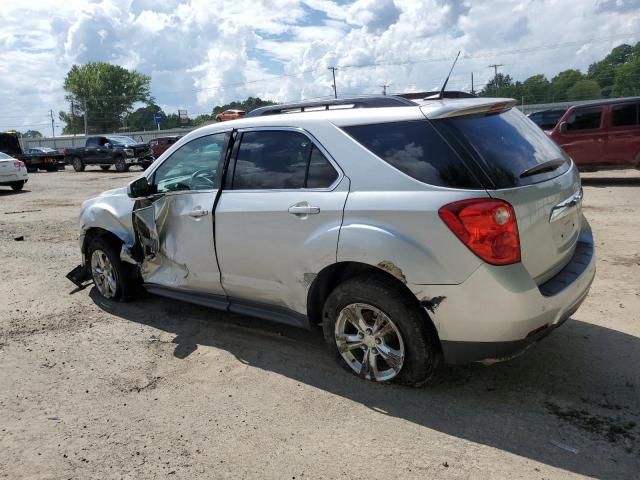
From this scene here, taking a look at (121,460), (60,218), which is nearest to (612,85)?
(60,218)

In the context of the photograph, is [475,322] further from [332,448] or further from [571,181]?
[571,181]

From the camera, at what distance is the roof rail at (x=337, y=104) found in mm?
3516

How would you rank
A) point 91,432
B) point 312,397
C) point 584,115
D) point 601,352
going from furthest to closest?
1. point 584,115
2. point 601,352
3. point 312,397
4. point 91,432

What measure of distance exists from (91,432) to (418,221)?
2261 mm

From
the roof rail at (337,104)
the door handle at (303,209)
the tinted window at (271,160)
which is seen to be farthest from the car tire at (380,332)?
the roof rail at (337,104)

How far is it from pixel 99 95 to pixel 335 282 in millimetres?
119241

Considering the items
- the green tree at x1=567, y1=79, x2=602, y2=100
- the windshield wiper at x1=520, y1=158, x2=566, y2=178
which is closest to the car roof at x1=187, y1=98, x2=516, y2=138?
the windshield wiper at x1=520, y1=158, x2=566, y2=178

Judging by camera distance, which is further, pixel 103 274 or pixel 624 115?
pixel 624 115

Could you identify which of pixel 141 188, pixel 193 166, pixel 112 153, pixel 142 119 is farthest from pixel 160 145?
pixel 142 119

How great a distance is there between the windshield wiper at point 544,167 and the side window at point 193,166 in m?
2.22

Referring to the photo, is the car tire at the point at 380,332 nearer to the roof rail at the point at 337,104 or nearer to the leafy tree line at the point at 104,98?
the roof rail at the point at 337,104

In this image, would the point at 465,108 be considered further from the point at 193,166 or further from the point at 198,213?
the point at 193,166

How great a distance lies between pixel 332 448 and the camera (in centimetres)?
291

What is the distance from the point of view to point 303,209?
3566 mm
